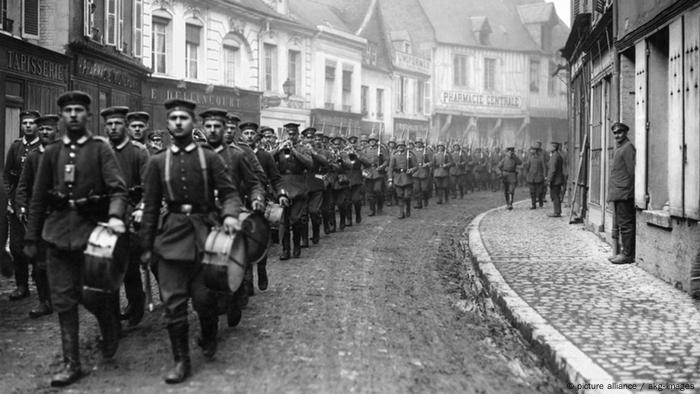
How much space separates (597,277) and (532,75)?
4264 cm

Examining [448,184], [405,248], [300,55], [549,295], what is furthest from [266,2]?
[549,295]

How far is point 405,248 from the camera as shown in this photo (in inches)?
516

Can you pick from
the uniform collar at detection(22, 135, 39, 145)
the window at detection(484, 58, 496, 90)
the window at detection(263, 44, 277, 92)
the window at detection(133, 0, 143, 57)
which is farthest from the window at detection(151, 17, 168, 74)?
the window at detection(484, 58, 496, 90)

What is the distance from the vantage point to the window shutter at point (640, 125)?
394 inches

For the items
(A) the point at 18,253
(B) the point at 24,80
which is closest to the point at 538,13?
(B) the point at 24,80

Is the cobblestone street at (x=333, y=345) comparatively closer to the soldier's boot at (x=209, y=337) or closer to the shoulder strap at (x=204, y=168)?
the soldier's boot at (x=209, y=337)

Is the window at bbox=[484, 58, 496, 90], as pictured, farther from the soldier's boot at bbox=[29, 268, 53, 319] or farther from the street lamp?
the soldier's boot at bbox=[29, 268, 53, 319]

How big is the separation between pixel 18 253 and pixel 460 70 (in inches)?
1630

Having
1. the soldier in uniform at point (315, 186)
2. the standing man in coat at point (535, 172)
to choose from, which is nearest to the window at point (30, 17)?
the soldier in uniform at point (315, 186)

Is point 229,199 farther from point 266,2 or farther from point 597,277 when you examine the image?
point 266,2

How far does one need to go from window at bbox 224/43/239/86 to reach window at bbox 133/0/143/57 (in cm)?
526

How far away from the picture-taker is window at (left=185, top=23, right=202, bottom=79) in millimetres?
24609

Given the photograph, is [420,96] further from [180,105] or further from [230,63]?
[180,105]

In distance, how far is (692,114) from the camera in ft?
27.5
